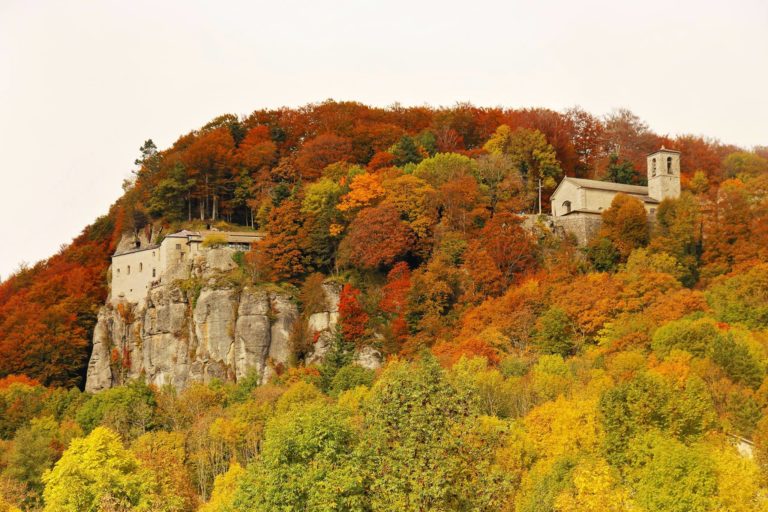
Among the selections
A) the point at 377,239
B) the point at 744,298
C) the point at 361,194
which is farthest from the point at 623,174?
the point at 744,298

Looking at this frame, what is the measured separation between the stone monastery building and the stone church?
20.0 m

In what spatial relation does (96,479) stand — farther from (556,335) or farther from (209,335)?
(556,335)

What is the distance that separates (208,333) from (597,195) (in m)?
25.9

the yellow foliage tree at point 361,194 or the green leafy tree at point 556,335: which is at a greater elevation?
the yellow foliage tree at point 361,194

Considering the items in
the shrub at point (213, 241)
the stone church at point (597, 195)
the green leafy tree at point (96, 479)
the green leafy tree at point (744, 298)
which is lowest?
the green leafy tree at point (96, 479)

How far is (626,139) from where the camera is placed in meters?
85.4

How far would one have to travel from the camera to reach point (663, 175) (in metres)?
66.4

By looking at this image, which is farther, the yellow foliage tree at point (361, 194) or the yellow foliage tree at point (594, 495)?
the yellow foliage tree at point (361, 194)

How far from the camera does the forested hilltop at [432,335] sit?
3161 centimetres

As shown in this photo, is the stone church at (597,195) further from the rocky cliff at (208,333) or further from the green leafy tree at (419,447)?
the green leafy tree at (419,447)

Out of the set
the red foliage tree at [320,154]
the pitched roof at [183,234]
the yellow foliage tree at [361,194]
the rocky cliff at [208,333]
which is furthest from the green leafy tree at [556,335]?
the pitched roof at [183,234]

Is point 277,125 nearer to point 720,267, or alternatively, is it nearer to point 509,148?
point 509,148

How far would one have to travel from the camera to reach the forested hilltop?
31609 millimetres

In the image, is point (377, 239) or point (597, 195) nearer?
point (377, 239)
